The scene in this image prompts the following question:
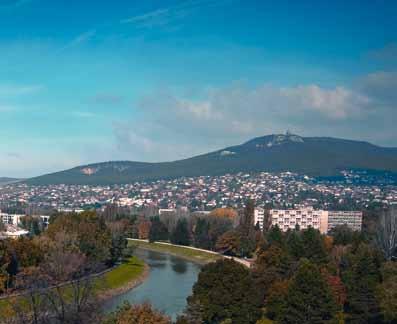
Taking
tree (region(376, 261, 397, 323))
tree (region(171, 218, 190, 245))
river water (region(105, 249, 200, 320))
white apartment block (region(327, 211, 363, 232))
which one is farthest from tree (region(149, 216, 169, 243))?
tree (region(376, 261, 397, 323))

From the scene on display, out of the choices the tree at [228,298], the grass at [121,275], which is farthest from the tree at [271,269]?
the grass at [121,275]

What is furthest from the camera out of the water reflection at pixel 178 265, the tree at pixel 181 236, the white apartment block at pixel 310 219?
the white apartment block at pixel 310 219

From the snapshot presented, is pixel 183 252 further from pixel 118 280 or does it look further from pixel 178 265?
pixel 118 280

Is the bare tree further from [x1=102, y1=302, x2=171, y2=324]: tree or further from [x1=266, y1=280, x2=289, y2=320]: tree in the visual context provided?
[x1=102, y1=302, x2=171, y2=324]: tree

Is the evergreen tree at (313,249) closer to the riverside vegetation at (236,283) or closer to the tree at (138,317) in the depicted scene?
the riverside vegetation at (236,283)

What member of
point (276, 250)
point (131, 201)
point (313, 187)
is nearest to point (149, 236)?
point (276, 250)

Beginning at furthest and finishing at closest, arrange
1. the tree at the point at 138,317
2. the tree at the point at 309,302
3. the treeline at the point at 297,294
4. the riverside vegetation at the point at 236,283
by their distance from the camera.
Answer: the treeline at the point at 297,294, the tree at the point at 309,302, the riverside vegetation at the point at 236,283, the tree at the point at 138,317
